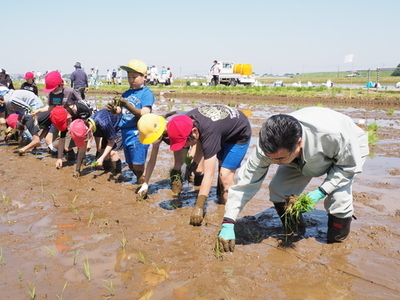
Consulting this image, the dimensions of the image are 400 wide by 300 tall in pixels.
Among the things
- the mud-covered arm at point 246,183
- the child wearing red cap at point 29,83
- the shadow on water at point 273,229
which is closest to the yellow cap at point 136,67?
the shadow on water at point 273,229

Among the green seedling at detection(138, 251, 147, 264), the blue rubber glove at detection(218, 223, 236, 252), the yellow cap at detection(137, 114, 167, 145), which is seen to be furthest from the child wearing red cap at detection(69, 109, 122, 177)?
the blue rubber glove at detection(218, 223, 236, 252)

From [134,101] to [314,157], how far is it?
2703mm

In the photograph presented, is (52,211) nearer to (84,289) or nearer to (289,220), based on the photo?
(84,289)

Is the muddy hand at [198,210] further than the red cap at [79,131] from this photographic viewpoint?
No

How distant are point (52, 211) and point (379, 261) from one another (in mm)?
3088

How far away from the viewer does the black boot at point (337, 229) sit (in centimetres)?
329

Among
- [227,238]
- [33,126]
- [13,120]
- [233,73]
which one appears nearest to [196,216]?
[227,238]

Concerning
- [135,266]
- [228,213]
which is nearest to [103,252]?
[135,266]

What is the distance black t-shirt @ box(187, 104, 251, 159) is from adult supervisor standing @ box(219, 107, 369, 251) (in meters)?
0.57

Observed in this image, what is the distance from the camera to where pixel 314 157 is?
2.96m

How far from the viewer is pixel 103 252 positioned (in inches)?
127

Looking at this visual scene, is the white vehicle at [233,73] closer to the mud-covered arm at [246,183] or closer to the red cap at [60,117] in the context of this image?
the red cap at [60,117]

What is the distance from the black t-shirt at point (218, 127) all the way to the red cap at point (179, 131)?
159mm

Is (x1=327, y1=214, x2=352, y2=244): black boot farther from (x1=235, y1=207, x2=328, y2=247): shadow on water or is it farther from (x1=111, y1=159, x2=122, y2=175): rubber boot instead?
(x1=111, y1=159, x2=122, y2=175): rubber boot
